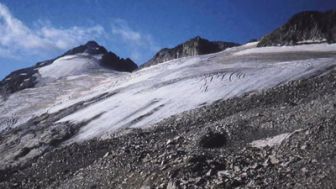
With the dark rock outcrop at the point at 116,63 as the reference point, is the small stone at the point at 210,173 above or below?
below

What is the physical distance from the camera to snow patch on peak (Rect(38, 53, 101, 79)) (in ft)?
178

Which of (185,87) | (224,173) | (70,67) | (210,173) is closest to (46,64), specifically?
(70,67)

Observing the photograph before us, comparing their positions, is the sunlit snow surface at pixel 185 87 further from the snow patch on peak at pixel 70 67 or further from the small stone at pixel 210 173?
the snow patch on peak at pixel 70 67

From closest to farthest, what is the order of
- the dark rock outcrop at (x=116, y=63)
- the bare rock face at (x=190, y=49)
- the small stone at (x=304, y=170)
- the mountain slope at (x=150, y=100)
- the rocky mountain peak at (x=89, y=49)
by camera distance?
the small stone at (x=304, y=170) < the mountain slope at (x=150, y=100) < the bare rock face at (x=190, y=49) < the dark rock outcrop at (x=116, y=63) < the rocky mountain peak at (x=89, y=49)

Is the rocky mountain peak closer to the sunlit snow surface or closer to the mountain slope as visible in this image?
the sunlit snow surface

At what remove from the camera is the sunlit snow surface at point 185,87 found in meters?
22.6

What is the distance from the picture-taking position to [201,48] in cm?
5756

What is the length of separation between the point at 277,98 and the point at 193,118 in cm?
354

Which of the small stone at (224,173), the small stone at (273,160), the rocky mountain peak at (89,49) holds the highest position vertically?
the rocky mountain peak at (89,49)

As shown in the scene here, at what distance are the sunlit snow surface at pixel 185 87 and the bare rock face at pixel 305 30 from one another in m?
3.52

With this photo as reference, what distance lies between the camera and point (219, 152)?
1368cm

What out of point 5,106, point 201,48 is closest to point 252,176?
Answer: point 5,106

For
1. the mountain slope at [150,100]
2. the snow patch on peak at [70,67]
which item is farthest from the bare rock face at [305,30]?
the snow patch on peak at [70,67]

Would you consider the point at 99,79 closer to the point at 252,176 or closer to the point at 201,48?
the point at 201,48
